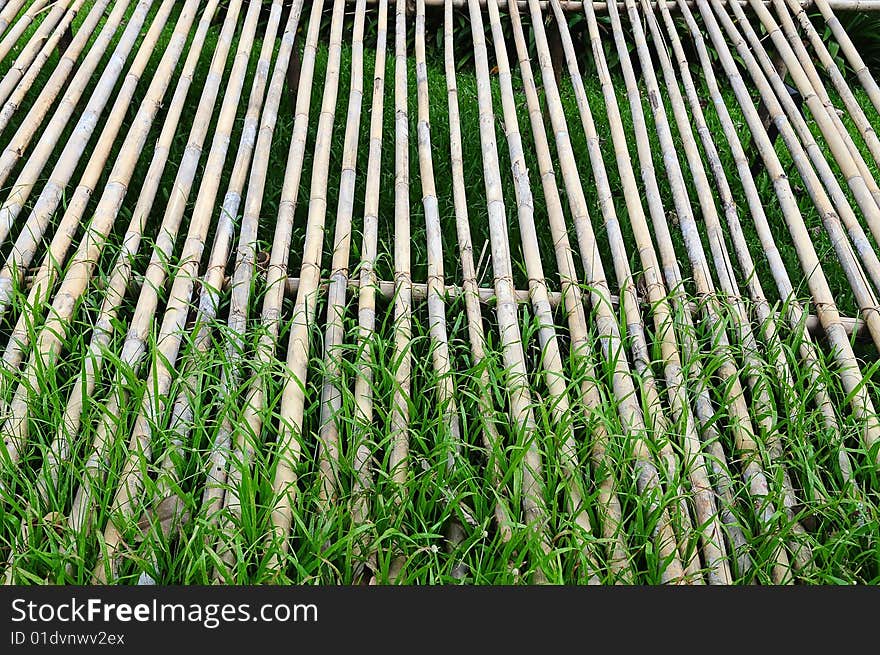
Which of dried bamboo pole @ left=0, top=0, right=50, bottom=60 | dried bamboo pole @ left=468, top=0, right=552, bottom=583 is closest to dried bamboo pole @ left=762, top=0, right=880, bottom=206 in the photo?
dried bamboo pole @ left=468, top=0, right=552, bottom=583

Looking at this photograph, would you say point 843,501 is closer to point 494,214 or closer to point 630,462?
point 630,462

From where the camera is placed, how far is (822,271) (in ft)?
5.34

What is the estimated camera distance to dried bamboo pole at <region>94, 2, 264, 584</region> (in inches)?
42.9

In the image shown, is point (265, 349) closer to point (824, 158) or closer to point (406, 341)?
point (406, 341)

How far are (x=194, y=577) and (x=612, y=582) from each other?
0.56 meters

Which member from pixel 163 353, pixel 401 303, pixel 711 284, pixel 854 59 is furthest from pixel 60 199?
pixel 854 59

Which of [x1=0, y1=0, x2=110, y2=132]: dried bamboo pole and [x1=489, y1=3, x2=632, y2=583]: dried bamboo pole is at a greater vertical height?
[x1=0, y1=0, x2=110, y2=132]: dried bamboo pole

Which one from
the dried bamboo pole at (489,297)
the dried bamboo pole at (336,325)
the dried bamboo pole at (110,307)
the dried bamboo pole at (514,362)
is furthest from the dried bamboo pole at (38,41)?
the dried bamboo pole at (514,362)

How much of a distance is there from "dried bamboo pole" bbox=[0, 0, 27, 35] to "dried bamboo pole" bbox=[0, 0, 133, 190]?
210 millimetres

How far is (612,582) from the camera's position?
3.43ft

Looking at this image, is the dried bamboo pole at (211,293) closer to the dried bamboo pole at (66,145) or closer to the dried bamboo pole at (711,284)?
the dried bamboo pole at (66,145)

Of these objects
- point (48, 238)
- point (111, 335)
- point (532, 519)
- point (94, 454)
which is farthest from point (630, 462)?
point (48, 238)

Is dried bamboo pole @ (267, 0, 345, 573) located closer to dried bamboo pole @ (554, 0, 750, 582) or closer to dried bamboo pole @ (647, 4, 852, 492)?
dried bamboo pole @ (554, 0, 750, 582)

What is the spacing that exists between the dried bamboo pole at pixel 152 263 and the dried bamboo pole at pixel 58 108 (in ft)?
0.60
